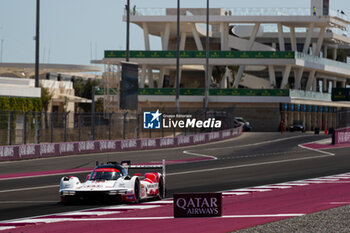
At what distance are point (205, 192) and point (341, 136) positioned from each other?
1605 inches

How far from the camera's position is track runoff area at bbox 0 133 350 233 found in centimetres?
1392

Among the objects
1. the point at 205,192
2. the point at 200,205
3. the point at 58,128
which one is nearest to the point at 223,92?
the point at 58,128

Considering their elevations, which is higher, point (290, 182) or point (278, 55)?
point (278, 55)

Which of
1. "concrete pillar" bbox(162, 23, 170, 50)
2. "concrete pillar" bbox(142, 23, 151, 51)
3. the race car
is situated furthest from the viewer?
"concrete pillar" bbox(142, 23, 151, 51)

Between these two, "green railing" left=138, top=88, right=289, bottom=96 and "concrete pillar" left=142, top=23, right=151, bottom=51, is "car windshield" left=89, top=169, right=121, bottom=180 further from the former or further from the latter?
"concrete pillar" left=142, top=23, right=151, bottom=51

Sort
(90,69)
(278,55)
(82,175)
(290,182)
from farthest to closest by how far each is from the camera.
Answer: (90,69) → (278,55) → (82,175) → (290,182)

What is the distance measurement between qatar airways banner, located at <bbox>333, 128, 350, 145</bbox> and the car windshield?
37.3 meters

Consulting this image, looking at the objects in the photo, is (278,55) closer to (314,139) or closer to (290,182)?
(314,139)

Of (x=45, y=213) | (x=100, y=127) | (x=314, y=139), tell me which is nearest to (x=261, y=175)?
(x=45, y=213)

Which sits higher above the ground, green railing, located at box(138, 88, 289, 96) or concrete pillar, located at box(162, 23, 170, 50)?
concrete pillar, located at box(162, 23, 170, 50)

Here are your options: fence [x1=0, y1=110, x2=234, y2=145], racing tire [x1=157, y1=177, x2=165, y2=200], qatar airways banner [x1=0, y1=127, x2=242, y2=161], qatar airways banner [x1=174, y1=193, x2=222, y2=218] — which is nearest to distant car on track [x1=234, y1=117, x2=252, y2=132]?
qatar airways banner [x1=0, y1=127, x2=242, y2=161]

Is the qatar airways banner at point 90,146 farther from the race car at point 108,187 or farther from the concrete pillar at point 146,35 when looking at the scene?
the concrete pillar at point 146,35

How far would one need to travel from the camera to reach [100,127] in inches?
1793

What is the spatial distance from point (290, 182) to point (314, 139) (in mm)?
34415
